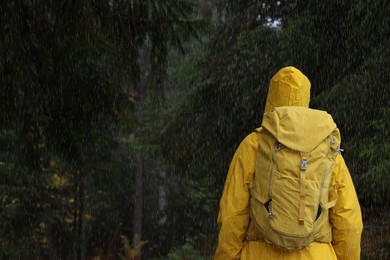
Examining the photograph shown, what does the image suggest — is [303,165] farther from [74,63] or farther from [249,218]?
[74,63]

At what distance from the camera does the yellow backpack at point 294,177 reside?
329cm

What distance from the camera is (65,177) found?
23.1 m

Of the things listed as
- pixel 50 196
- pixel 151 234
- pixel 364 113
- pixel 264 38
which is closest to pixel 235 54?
pixel 264 38

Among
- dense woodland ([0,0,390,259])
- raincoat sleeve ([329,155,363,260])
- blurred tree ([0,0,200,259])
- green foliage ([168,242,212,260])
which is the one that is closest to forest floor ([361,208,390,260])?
dense woodland ([0,0,390,259])

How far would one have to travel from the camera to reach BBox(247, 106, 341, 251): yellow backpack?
3.29 metres

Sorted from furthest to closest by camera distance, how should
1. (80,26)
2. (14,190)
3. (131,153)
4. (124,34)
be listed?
(131,153)
(14,190)
(124,34)
(80,26)

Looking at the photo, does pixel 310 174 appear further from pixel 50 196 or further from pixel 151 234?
pixel 151 234

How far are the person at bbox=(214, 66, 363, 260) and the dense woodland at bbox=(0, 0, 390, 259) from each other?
9.14 feet

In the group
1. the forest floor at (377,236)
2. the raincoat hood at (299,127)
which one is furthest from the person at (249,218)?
the forest floor at (377,236)

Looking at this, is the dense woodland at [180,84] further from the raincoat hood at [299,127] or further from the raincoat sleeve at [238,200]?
the raincoat hood at [299,127]

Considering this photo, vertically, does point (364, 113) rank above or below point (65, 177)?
above

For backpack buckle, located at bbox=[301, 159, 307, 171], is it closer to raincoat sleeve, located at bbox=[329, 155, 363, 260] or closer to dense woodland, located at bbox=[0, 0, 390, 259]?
raincoat sleeve, located at bbox=[329, 155, 363, 260]

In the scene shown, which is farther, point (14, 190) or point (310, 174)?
point (14, 190)

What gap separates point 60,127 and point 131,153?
68.1 ft
